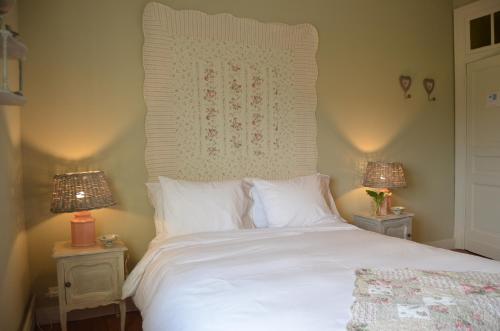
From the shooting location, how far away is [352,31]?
3.45m

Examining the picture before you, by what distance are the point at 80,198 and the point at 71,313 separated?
0.87 meters

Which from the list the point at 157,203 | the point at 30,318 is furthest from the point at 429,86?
the point at 30,318

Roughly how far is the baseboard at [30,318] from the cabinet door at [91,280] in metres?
0.26

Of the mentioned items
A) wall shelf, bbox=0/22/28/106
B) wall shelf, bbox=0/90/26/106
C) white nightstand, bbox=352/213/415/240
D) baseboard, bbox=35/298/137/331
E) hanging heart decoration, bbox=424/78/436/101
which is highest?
hanging heart decoration, bbox=424/78/436/101

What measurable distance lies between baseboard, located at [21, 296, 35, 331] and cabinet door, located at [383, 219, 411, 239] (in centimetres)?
258

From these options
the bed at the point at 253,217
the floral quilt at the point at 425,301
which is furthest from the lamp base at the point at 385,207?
the floral quilt at the point at 425,301

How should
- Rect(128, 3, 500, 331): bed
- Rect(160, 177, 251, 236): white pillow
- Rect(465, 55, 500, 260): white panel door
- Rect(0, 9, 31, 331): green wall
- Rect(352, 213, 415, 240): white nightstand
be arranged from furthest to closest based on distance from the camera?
Rect(465, 55, 500, 260): white panel door → Rect(352, 213, 415, 240): white nightstand → Rect(160, 177, 251, 236): white pillow → Rect(0, 9, 31, 331): green wall → Rect(128, 3, 500, 331): bed

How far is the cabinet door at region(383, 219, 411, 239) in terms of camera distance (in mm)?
3205

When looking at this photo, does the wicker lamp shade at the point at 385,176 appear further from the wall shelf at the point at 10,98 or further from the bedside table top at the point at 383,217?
the wall shelf at the point at 10,98

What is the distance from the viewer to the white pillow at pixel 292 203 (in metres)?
2.68

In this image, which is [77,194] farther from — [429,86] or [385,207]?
[429,86]

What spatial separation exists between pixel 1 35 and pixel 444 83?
3.99 metres

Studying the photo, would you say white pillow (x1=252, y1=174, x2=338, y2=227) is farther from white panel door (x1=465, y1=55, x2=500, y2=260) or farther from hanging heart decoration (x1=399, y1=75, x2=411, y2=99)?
white panel door (x1=465, y1=55, x2=500, y2=260)

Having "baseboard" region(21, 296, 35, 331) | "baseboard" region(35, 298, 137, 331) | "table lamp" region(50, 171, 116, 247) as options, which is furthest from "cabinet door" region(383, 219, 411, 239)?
"baseboard" region(21, 296, 35, 331)
